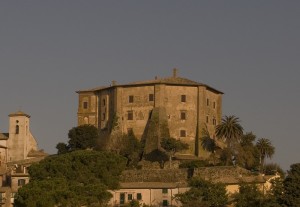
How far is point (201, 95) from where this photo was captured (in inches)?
3802

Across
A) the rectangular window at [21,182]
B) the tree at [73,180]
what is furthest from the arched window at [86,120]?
the tree at [73,180]

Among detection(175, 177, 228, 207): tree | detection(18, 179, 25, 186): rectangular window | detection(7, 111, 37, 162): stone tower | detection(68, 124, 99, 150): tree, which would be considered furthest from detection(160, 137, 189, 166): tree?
detection(7, 111, 37, 162): stone tower

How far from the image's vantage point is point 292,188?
65.4m

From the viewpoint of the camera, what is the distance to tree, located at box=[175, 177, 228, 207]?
234ft

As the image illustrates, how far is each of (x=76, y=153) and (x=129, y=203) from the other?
7.93 m

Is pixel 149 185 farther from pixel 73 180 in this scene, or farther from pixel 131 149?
pixel 131 149

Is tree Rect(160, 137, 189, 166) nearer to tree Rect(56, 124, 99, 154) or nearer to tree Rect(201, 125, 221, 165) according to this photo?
tree Rect(201, 125, 221, 165)

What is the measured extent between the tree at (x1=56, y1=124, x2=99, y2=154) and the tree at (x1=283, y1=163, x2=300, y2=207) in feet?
99.6

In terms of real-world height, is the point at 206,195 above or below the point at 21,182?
below

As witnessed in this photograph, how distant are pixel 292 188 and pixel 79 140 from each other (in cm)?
3282

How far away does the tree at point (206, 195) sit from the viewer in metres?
71.2

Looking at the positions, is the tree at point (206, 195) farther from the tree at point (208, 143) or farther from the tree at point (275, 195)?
the tree at point (208, 143)

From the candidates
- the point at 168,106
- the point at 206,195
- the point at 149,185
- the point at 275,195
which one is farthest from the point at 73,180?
the point at 168,106

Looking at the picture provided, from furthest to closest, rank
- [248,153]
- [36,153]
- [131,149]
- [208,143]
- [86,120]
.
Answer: [36,153]
[86,120]
[208,143]
[131,149]
[248,153]
